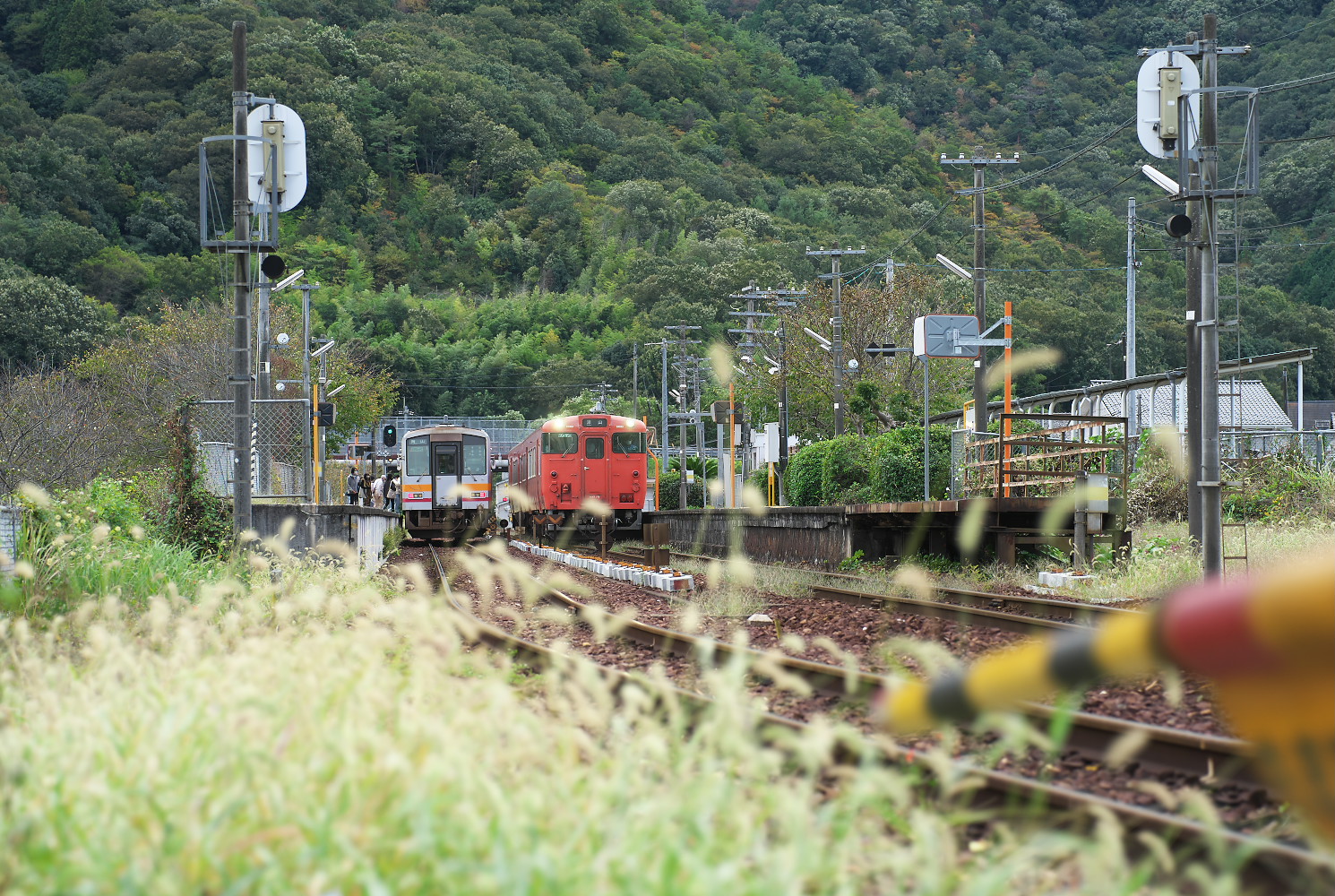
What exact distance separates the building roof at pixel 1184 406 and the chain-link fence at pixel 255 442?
16611mm

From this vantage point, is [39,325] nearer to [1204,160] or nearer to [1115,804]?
[1204,160]

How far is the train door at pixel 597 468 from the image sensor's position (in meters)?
30.4

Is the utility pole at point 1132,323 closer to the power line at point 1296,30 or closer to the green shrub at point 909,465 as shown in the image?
the green shrub at point 909,465

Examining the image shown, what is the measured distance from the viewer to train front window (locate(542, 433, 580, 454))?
99.7ft

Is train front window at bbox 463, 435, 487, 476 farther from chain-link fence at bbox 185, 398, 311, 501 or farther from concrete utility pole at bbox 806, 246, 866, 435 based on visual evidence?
chain-link fence at bbox 185, 398, 311, 501

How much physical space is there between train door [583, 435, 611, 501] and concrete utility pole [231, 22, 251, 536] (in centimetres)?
1721

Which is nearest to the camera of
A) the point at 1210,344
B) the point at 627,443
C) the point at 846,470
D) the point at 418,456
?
the point at 1210,344

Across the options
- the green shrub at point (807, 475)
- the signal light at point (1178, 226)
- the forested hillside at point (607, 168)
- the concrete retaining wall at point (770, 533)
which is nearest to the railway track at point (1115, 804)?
the signal light at point (1178, 226)

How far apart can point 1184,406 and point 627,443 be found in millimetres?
12731

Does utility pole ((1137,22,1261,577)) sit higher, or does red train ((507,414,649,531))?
utility pole ((1137,22,1261,577))

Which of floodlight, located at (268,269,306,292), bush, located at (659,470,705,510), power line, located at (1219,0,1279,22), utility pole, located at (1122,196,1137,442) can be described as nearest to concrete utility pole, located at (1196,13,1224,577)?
floodlight, located at (268,269,306,292)

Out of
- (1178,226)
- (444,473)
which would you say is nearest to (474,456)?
(444,473)

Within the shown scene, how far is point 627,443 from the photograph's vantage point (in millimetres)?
30922

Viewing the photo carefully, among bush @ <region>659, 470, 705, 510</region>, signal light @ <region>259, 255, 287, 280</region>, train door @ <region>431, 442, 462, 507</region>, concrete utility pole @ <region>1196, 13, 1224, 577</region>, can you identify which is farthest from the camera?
bush @ <region>659, 470, 705, 510</region>
